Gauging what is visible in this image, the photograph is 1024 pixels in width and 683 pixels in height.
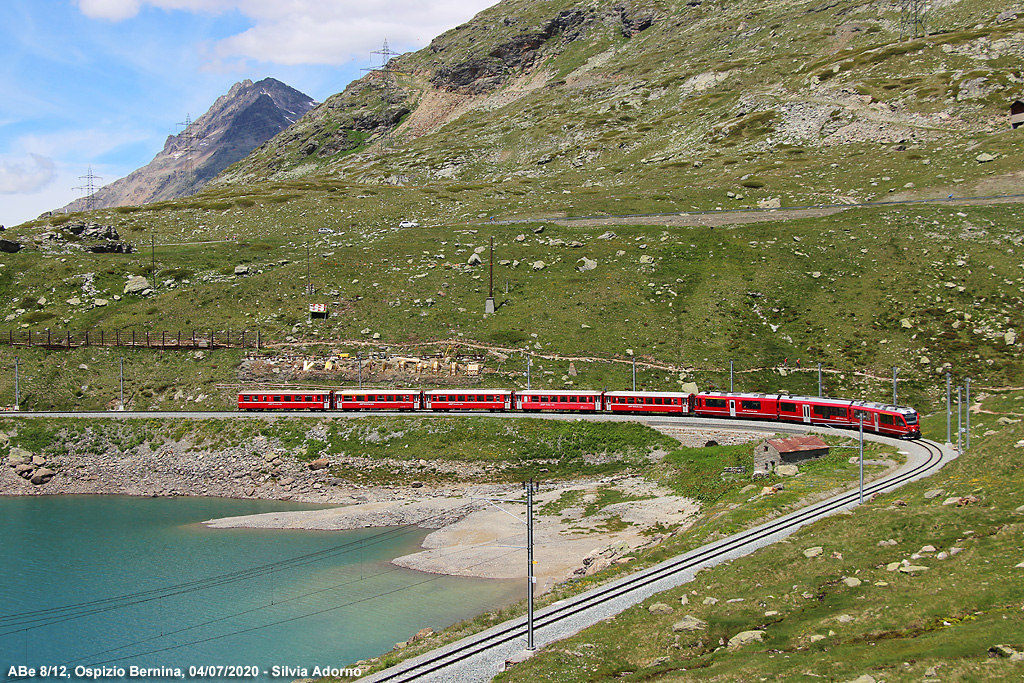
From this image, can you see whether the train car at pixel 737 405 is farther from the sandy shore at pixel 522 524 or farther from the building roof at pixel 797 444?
the sandy shore at pixel 522 524

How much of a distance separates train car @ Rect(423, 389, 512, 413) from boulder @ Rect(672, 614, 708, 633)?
50.7m

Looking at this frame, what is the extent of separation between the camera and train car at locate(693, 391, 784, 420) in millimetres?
75125

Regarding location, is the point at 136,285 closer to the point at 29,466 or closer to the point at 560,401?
the point at 29,466

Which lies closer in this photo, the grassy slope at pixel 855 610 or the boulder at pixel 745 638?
the grassy slope at pixel 855 610

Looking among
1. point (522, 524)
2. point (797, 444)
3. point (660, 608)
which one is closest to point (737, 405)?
point (797, 444)

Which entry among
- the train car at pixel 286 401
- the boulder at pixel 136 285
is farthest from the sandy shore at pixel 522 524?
the boulder at pixel 136 285

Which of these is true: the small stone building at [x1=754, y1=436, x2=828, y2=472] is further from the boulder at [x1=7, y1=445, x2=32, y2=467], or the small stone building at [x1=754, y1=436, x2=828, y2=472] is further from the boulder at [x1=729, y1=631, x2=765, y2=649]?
the boulder at [x1=7, y1=445, x2=32, y2=467]

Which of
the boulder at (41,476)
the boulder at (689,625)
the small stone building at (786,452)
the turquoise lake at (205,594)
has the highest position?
the small stone building at (786,452)

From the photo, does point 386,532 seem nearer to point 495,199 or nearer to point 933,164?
point 495,199

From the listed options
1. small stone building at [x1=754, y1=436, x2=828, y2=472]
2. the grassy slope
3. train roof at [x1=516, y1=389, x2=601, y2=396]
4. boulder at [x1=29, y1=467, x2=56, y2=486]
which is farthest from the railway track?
boulder at [x1=29, y1=467, x2=56, y2=486]

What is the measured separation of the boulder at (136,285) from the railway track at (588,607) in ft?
327

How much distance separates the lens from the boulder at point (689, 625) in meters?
32.2

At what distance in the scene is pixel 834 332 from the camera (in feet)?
294

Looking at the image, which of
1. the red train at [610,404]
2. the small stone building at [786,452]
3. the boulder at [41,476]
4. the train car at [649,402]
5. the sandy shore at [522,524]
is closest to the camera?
the sandy shore at [522,524]
